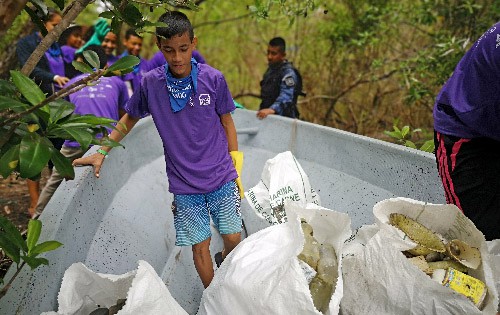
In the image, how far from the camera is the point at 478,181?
200cm

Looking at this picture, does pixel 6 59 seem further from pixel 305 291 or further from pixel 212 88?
pixel 305 291

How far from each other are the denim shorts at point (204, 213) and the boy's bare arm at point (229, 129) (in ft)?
0.60

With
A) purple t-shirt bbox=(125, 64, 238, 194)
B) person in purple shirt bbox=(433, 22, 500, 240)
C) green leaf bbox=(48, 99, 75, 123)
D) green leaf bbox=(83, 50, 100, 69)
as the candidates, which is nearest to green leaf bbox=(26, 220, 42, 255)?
green leaf bbox=(48, 99, 75, 123)

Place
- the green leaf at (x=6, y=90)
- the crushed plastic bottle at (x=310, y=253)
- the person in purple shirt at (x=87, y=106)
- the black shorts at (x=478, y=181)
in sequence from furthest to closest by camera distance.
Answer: the person in purple shirt at (x=87, y=106), the black shorts at (x=478, y=181), the crushed plastic bottle at (x=310, y=253), the green leaf at (x=6, y=90)

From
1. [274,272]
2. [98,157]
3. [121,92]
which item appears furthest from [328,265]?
[121,92]

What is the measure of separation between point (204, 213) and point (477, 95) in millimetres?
1274

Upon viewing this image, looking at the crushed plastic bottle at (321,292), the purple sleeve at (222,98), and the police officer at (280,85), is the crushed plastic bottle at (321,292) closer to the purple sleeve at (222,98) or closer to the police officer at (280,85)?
the purple sleeve at (222,98)

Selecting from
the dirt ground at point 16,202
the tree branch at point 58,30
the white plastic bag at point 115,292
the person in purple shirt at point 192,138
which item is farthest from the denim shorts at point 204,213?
the dirt ground at point 16,202

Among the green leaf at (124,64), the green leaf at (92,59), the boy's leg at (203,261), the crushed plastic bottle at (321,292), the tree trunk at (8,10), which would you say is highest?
the tree trunk at (8,10)

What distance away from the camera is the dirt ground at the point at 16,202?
11.9 feet

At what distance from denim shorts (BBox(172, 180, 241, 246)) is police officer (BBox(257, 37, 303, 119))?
5.65ft

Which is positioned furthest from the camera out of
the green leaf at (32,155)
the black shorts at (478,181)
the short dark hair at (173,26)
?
the short dark hair at (173,26)

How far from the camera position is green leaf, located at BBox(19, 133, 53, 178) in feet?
3.80

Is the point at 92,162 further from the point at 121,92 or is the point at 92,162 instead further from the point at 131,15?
the point at 121,92
